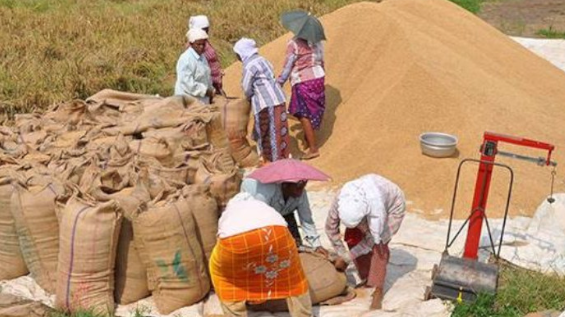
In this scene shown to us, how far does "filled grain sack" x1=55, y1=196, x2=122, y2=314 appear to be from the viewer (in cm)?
416

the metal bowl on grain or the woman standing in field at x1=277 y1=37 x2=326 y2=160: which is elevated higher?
the woman standing in field at x1=277 y1=37 x2=326 y2=160

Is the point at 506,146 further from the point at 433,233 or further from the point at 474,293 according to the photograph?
the point at 474,293

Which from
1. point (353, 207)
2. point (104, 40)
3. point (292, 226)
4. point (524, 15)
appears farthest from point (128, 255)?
point (524, 15)

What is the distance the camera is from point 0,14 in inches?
436

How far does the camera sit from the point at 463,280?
425 centimetres

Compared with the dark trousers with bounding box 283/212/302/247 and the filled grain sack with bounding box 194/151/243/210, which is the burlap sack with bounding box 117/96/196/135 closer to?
the filled grain sack with bounding box 194/151/243/210

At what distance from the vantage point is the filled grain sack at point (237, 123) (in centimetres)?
655

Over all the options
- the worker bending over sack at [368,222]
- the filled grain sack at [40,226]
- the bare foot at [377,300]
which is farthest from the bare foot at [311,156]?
the filled grain sack at [40,226]

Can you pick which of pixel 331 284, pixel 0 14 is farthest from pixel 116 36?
pixel 331 284

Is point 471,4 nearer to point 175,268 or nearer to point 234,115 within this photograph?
point 234,115

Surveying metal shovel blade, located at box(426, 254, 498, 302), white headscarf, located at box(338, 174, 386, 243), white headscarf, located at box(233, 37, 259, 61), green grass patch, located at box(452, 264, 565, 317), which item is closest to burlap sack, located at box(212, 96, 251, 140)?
white headscarf, located at box(233, 37, 259, 61)

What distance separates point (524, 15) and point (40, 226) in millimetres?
12377

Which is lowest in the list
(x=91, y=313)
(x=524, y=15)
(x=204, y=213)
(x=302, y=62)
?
(x=91, y=313)

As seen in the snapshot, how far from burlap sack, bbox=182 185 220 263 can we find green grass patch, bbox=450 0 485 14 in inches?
465
